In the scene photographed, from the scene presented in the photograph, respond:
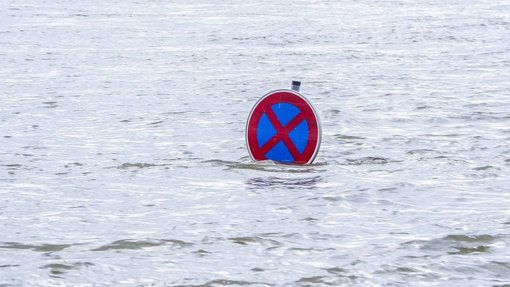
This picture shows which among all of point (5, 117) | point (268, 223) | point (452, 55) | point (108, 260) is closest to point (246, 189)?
point (268, 223)

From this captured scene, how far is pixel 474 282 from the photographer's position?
7.10 metres

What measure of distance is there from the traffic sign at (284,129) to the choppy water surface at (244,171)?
0.18 m

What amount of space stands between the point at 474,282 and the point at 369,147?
5427 millimetres

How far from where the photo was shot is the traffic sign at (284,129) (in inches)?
399

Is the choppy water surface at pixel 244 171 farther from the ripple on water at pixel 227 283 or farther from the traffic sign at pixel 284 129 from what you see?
the traffic sign at pixel 284 129

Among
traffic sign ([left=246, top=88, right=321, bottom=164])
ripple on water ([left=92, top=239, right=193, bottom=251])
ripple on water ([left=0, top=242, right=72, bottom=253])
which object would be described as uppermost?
traffic sign ([left=246, top=88, right=321, bottom=164])

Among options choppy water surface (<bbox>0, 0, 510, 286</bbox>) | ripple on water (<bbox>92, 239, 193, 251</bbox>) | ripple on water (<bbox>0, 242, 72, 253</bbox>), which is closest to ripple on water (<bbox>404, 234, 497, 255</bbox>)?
choppy water surface (<bbox>0, 0, 510, 286</bbox>)

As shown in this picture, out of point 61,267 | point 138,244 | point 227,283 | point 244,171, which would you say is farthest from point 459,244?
point 244,171

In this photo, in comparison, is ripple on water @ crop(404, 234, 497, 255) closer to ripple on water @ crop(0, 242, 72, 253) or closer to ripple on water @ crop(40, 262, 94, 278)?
ripple on water @ crop(40, 262, 94, 278)

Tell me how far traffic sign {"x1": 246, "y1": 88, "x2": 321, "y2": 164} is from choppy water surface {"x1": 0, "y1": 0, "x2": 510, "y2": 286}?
18 centimetres

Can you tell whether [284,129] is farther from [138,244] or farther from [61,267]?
[61,267]

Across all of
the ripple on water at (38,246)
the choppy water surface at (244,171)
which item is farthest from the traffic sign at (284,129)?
the ripple on water at (38,246)

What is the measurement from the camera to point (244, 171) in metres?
10.9

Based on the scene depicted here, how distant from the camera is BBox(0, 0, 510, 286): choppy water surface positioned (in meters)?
7.53
